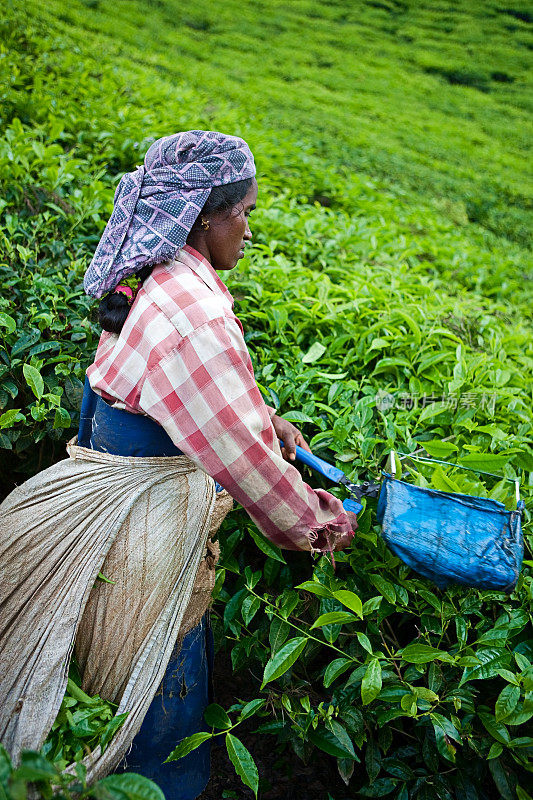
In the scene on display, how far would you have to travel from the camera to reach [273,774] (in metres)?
1.84

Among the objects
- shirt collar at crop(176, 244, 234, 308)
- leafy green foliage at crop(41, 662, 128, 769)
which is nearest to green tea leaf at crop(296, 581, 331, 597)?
leafy green foliage at crop(41, 662, 128, 769)

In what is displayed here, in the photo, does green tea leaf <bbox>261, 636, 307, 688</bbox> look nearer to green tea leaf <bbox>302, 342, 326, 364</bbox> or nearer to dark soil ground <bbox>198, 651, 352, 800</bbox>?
dark soil ground <bbox>198, 651, 352, 800</bbox>

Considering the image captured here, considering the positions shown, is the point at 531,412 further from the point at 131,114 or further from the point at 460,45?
the point at 460,45

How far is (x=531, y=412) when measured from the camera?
6.75 feet

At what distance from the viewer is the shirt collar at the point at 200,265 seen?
4.42ft

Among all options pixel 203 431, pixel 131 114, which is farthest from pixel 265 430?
pixel 131 114

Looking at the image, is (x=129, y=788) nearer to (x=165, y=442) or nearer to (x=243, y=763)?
(x=243, y=763)

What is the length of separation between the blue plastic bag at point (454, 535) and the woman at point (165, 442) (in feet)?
0.42

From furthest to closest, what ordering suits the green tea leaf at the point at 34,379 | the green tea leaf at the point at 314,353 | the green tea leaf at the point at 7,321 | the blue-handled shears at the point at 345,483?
the green tea leaf at the point at 314,353 < the green tea leaf at the point at 7,321 < the green tea leaf at the point at 34,379 < the blue-handled shears at the point at 345,483

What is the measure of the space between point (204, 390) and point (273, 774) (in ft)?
4.27

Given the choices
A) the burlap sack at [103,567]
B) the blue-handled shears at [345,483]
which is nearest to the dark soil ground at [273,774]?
the burlap sack at [103,567]

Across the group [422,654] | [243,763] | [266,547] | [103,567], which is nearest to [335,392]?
[266,547]

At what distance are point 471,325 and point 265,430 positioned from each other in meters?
1.70

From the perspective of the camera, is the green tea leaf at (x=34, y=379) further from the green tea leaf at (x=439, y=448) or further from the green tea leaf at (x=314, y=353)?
the green tea leaf at (x=439, y=448)
